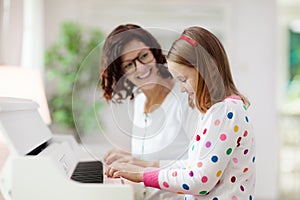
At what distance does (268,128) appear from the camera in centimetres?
A: 376

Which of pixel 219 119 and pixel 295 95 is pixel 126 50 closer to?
pixel 219 119

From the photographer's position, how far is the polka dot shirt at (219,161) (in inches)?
37.2

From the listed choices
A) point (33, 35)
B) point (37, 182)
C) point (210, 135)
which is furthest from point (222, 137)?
point (33, 35)

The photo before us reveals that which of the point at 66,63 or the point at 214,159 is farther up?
the point at 66,63

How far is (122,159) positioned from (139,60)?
23cm

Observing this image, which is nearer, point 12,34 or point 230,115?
point 230,115

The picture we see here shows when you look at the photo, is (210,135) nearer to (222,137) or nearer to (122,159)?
(222,137)

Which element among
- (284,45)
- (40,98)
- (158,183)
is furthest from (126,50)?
(284,45)

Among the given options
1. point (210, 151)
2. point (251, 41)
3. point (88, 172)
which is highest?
point (251, 41)

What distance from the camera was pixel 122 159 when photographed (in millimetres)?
1105

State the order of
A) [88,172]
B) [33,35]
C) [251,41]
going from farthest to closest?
[251,41] → [33,35] → [88,172]

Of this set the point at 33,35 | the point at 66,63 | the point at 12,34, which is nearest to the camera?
the point at 12,34

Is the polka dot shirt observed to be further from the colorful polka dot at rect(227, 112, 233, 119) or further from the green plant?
the green plant

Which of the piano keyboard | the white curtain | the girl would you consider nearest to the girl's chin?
the girl
